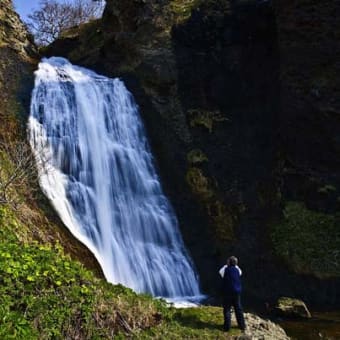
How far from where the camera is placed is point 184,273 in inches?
560

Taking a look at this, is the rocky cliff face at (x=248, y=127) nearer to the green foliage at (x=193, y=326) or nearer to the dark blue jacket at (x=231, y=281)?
the green foliage at (x=193, y=326)

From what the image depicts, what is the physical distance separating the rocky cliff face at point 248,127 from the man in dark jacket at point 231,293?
5.90 metres

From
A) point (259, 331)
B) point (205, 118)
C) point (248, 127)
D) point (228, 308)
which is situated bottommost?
point (259, 331)

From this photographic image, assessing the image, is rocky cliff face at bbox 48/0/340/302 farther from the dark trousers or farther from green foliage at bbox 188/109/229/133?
the dark trousers

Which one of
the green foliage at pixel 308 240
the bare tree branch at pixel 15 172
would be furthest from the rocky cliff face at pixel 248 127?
the bare tree branch at pixel 15 172

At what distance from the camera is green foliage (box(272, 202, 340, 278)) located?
1482 cm

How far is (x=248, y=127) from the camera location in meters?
18.6

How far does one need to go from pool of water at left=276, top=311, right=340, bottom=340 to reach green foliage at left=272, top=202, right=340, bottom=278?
275 cm

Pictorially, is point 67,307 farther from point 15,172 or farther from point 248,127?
point 248,127

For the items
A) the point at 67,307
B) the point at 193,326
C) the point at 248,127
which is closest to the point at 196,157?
the point at 248,127

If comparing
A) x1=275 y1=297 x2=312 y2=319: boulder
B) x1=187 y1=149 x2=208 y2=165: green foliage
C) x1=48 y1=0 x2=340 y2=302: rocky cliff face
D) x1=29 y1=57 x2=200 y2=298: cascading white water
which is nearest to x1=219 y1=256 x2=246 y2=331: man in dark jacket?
x1=275 y1=297 x2=312 y2=319: boulder

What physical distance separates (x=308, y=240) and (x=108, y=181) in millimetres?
7246

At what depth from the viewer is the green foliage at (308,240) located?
14.8 m

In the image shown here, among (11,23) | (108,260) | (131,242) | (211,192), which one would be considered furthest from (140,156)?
(11,23)
